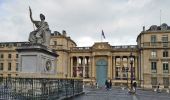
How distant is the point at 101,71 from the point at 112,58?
17.6 ft

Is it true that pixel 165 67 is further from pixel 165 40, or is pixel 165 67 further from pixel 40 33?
pixel 40 33

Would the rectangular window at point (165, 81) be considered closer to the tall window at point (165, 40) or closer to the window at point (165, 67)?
the window at point (165, 67)

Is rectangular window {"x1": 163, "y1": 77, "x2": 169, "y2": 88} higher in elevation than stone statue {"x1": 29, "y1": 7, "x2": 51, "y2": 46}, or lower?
lower

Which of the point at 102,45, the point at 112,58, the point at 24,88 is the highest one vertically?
the point at 102,45

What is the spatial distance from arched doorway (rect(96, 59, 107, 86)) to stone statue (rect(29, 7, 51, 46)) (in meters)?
73.2

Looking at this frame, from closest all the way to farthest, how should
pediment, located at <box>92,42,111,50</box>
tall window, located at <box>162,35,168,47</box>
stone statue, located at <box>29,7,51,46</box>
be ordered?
stone statue, located at <box>29,7,51,46</box>, tall window, located at <box>162,35,168,47</box>, pediment, located at <box>92,42,111,50</box>

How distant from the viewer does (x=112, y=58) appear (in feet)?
316

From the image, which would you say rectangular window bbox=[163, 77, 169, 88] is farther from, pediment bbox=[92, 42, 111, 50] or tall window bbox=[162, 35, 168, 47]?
pediment bbox=[92, 42, 111, 50]

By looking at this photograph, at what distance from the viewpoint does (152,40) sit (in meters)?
87.3

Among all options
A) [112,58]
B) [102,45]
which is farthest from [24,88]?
[112,58]

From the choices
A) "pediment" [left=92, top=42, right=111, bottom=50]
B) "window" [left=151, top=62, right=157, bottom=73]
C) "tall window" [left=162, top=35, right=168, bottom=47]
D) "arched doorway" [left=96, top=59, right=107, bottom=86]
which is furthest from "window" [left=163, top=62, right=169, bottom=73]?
"arched doorway" [left=96, top=59, right=107, bottom=86]

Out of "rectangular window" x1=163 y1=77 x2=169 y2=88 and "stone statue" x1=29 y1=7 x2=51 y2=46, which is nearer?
"stone statue" x1=29 y1=7 x2=51 y2=46

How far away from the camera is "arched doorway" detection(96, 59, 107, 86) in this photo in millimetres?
95875

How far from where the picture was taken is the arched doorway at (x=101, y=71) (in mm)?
95875
